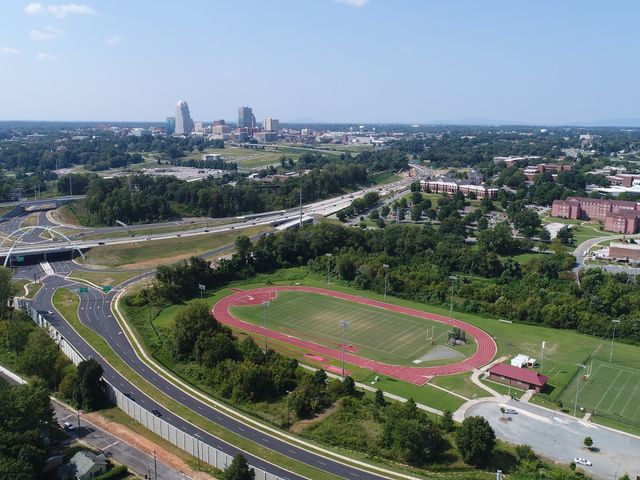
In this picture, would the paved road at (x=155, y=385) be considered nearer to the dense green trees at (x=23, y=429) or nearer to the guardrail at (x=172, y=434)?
the guardrail at (x=172, y=434)

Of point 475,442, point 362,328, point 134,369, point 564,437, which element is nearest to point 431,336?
point 362,328

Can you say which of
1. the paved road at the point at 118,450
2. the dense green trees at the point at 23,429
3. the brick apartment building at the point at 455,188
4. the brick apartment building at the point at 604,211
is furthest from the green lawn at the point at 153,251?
the brick apartment building at the point at 604,211

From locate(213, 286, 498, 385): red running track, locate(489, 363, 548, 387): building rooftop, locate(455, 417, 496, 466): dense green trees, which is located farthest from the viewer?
locate(213, 286, 498, 385): red running track

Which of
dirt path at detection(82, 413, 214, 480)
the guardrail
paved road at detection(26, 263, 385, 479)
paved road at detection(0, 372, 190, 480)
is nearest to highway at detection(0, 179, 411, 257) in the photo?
paved road at detection(26, 263, 385, 479)

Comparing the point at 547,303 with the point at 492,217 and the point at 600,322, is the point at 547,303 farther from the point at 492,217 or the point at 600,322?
the point at 492,217

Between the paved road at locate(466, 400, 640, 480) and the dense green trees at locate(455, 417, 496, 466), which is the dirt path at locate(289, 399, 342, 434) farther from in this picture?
the paved road at locate(466, 400, 640, 480)

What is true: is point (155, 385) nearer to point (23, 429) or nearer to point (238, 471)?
point (23, 429)
